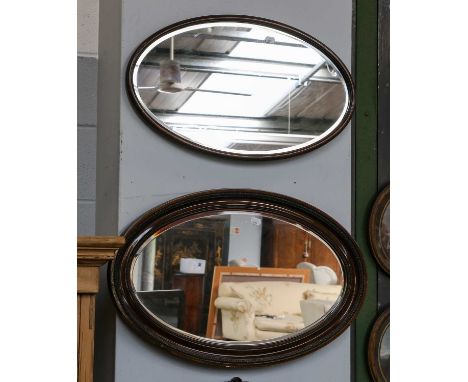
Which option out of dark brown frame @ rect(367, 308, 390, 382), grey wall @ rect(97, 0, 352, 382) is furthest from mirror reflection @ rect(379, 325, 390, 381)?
grey wall @ rect(97, 0, 352, 382)

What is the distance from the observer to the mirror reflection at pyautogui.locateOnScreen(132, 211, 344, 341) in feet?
6.45

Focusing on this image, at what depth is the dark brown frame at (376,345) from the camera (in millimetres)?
2201

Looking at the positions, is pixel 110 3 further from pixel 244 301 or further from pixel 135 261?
pixel 244 301

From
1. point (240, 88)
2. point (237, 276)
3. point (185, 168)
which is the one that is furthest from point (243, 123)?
point (237, 276)

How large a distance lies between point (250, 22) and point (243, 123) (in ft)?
1.02

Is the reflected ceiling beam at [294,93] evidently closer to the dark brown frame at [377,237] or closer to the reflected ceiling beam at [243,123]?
the reflected ceiling beam at [243,123]

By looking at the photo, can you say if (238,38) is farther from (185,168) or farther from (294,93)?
(185,168)

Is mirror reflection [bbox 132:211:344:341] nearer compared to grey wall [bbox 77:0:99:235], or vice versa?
mirror reflection [bbox 132:211:344:341]

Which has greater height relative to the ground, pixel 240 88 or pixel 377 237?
pixel 240 88

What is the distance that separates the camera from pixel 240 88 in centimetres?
208

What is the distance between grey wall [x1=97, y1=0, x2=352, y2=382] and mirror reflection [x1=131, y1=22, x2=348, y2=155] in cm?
6

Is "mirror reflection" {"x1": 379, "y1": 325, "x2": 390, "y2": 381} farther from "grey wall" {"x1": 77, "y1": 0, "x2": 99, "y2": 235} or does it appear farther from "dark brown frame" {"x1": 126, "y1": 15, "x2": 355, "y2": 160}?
"grey wall" {"x1": 77, "y1": 0, "x2": 99, "y2": 235}

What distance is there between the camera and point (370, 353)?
7.22 ft
